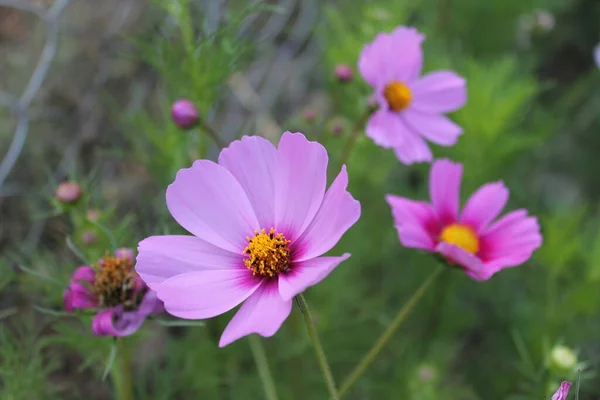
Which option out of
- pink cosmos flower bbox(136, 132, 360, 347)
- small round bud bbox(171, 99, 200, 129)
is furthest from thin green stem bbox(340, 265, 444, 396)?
small round bud bbox(171, 99, 200, 129)

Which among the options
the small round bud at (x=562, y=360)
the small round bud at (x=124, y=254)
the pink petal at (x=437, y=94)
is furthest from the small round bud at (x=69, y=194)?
the small round bud at (x=562, y=360)

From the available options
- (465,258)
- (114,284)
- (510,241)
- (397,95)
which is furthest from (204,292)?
(397,95)

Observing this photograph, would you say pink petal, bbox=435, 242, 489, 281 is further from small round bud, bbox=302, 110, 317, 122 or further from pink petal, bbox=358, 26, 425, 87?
small round bud, bbox=302, 110, 317, 122

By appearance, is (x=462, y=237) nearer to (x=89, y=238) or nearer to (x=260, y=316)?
(x=260, y=316)

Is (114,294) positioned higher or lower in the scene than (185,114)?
lower

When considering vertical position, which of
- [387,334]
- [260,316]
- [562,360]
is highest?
[260,316]

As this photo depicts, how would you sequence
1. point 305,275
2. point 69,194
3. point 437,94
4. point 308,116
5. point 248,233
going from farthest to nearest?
1. point 308,116
2. point 437,94
3. point 69,194
4. point 248,233
5. point 305,275

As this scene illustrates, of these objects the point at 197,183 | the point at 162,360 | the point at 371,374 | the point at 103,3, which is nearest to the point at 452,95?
the point at 197,183

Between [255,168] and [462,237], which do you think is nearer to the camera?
[255,168]
